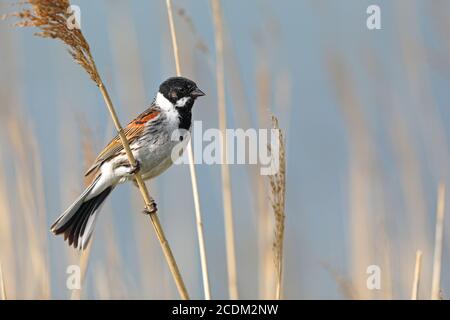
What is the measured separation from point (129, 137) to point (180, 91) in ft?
0.93

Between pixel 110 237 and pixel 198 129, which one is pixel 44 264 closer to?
pixel 110 237

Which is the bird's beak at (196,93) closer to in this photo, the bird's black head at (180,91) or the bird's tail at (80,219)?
the bird's black head at (180,91)

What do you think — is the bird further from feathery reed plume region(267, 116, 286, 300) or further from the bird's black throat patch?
feathery reed plume region(267, 116, 286, 300)

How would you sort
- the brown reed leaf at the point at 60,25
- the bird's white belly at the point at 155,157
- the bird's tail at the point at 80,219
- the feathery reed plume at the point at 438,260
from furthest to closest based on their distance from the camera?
the bird's white belly at the point at 155,157
the bird's tail at the point at 80,219
the feathery reed plume at the point at 438,260
the brown reed leaf at the point at 60,25

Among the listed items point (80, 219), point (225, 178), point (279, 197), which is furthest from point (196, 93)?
point (279, 197)

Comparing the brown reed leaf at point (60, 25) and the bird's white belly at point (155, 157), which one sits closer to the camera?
the brown reed leaf at point (60, 25)

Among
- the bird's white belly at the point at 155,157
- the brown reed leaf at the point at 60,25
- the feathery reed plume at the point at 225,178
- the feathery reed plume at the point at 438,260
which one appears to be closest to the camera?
the brown reed leaf at the point at 60,25

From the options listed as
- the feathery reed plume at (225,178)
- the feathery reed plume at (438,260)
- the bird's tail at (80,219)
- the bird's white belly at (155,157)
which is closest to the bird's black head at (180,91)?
the bird's white belly at (155,157)

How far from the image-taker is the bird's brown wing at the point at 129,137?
2883mm

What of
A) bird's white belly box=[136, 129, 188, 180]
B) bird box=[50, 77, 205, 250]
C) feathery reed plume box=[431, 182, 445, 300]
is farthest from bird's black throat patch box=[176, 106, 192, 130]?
feathery reed plume box=[431, 182, 445, 300]

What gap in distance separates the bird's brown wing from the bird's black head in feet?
0.28

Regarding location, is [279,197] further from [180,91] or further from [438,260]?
[180,91]

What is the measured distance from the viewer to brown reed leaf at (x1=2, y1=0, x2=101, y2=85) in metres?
1.81
